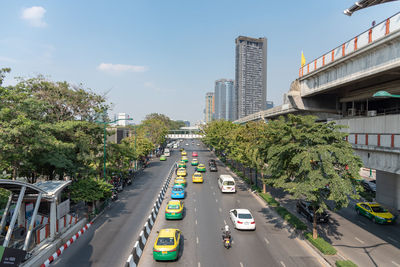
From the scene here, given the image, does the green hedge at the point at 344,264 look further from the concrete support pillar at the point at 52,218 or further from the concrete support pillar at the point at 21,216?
the concrete support pillar at the point at 21,216

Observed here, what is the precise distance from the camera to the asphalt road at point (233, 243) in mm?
14688

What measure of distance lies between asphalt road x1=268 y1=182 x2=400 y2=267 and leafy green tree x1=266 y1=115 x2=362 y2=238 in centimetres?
243

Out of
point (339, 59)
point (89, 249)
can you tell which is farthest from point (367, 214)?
point (89, 249)

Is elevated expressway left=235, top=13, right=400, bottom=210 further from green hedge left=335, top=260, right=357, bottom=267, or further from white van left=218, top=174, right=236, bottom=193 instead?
white van left=218, top=174, right=236, bottom=193

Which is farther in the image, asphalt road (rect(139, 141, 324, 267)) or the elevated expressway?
asphalt road (rect(139, 141, 324, 267))

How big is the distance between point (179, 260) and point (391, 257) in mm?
12347

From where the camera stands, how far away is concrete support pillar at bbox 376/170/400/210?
1037 inches

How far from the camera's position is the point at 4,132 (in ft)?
51.4

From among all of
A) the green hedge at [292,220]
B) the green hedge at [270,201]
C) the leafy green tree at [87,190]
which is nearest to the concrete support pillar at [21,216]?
the leafy green tree at [87,190]

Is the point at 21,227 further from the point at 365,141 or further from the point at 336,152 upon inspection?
the point at 365,141

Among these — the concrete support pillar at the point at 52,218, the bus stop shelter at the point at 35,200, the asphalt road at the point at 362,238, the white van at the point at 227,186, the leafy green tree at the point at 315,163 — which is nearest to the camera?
the bus stop shelter at the point at 35,200

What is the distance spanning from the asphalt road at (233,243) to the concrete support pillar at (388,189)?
499 inches

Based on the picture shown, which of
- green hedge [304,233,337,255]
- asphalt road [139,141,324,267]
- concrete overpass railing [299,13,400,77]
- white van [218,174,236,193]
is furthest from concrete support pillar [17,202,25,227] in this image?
concrete overpass railing [299,13,400,77]

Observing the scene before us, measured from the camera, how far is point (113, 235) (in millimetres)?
18797
